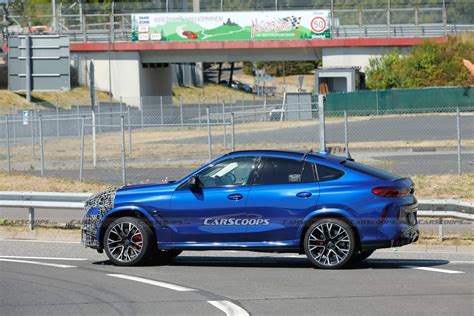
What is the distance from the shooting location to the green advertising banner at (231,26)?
5916 centimetres

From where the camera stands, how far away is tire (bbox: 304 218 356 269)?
38.1 ft

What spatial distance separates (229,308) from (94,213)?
12.3 ft

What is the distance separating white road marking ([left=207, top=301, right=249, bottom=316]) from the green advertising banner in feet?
166

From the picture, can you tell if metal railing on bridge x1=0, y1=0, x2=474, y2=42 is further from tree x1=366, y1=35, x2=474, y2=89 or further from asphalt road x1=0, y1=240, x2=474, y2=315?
asphalt road x1=0, y1=240, x2=474, y2=315

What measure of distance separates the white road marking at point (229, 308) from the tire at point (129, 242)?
9.08 ft

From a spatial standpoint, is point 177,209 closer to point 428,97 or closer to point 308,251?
point 308,251

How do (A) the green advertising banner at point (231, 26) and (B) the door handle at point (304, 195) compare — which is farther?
(A) the green advertising banner at point (231, 26)

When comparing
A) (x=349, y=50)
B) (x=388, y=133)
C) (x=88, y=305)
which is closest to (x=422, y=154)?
(x=388, y=133)

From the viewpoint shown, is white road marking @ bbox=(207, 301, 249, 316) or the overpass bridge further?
the overpass bridge

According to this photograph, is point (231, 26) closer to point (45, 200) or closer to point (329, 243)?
point (45, 200)

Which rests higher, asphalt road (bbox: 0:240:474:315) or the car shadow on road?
asphalt road (bbox: 0:240:474:315)

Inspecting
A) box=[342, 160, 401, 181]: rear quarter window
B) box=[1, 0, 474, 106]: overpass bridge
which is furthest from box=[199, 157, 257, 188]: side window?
box=[1, 0, 474, 106]: overpass bridge

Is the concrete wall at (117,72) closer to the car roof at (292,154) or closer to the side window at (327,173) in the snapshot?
the car roof at (292,154)

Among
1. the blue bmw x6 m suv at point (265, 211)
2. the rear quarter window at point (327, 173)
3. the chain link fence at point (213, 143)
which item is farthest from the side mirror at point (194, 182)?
the chain link fence at point (213, 143)
